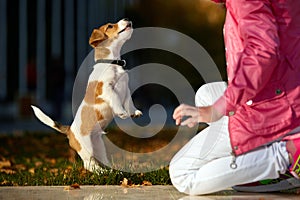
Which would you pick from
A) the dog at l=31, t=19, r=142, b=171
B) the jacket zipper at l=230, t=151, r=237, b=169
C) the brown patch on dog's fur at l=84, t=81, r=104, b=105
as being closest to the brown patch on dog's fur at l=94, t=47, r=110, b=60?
the dog at l=31, t=19, r=142, b=171

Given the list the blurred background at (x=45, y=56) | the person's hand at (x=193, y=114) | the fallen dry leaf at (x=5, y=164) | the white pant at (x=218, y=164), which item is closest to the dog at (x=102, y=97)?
the white pant at (x=218, y=164)

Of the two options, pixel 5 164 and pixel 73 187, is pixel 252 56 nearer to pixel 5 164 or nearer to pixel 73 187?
pixel 73 187

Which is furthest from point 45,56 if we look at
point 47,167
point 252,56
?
point 252,56

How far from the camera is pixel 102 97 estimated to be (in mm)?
3838

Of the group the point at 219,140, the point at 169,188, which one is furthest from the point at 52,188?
the point at 219,140

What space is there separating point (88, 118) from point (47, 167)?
62.2 inches

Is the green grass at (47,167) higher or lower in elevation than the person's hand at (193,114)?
lower

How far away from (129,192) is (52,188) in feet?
1.54

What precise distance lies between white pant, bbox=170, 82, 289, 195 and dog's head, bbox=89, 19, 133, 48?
75 cm

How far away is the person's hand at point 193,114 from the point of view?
10.3 ft

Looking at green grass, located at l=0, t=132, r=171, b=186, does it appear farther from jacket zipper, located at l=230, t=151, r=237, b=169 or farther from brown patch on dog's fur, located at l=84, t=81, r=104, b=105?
jacket zipper, located at l=230, t=151, r=237, b=169

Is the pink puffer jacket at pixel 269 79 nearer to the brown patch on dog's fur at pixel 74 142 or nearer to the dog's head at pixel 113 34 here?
the dog's head at pixel 113 34

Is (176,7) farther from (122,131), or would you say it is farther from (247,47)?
(247,47)

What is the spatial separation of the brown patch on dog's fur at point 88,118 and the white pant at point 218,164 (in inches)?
21.8
